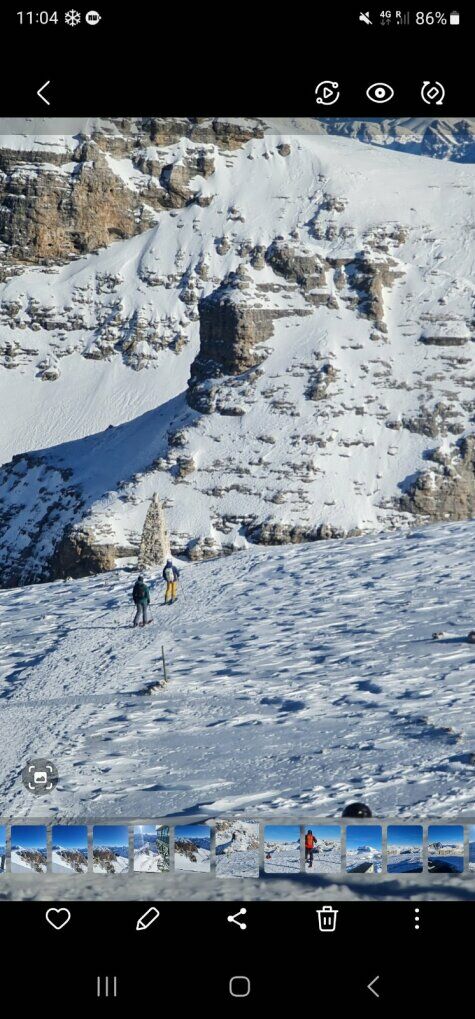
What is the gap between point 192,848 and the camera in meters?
10.5

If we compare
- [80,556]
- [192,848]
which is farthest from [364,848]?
[80,556]

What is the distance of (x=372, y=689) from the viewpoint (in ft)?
68.0

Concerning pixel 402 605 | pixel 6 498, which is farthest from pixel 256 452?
pixel 402 605

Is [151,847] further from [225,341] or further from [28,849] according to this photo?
[225,341]

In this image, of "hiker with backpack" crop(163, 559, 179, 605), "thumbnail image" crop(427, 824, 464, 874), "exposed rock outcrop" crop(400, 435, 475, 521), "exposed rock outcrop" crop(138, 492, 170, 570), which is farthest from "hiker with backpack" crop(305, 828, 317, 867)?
"exposed rock outcrop" crop(400, 435, 475, 521)

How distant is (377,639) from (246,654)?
1.88m

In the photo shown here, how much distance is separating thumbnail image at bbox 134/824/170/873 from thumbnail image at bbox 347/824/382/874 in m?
1.10
